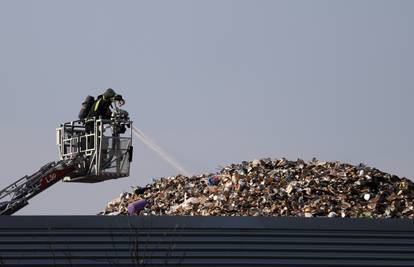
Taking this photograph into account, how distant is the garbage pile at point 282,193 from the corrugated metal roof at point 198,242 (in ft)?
34.0

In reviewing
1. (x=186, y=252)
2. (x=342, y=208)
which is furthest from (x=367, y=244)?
(x=342, y=208)

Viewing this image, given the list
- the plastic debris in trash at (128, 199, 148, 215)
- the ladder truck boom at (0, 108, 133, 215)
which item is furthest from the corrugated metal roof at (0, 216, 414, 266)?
the plastic debris in trash at (128, 199, 148, 215)

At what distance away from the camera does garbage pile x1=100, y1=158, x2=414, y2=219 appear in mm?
33062

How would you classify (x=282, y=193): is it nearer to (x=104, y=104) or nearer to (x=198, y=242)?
(x=104, y=104)

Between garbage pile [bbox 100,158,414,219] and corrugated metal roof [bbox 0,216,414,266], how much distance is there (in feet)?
34.0

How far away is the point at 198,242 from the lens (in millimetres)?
20672

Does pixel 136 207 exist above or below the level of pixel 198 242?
below

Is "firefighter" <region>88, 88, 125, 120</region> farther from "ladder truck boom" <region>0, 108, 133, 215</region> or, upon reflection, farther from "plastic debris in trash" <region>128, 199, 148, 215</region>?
"plastic debris in trash" <region>128, 199, 148, 215</region>

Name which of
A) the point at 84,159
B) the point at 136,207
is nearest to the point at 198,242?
A: the point at 84,159

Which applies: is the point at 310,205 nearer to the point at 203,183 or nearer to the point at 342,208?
the point at 342,208

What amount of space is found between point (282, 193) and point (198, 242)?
13636 millimetres

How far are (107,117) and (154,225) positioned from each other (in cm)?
785

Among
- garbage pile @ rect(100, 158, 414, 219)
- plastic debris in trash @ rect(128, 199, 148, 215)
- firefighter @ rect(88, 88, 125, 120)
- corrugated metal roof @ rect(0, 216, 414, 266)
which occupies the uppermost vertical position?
firefighter @ rect(88, 88, 125, 120)

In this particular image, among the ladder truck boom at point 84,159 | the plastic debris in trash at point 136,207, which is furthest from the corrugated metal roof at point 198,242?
the plastic debris in trash at point 136,207
